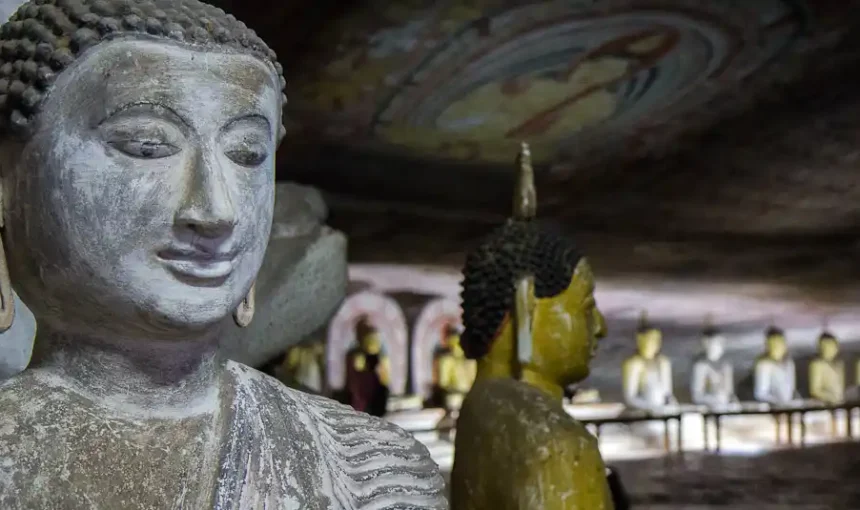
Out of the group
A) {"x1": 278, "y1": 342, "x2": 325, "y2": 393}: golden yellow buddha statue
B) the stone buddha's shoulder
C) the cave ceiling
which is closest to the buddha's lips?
the stone buddha's shoulder

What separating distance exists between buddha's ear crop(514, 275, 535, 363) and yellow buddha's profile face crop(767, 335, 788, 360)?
1045 cm

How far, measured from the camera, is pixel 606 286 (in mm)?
11195

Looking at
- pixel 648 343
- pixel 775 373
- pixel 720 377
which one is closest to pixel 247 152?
pixel 648 343

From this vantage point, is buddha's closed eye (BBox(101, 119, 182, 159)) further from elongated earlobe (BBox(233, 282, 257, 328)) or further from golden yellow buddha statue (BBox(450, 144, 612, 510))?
golden yellow buddha statue (BBox(450, 144, 612, 510))

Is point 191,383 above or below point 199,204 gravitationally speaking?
below

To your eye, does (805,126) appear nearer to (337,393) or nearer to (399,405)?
(337,393)

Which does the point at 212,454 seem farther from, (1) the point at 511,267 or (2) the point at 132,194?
(1) the point at 511,267

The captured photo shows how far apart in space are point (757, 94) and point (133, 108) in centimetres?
504

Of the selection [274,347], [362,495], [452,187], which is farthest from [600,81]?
[362,495]

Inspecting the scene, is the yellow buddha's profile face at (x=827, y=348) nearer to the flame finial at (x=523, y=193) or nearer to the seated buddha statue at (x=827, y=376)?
the seated buddha statue at (x=827, y=376)

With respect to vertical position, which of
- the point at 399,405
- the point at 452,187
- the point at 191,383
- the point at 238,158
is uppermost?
the point at 452,187

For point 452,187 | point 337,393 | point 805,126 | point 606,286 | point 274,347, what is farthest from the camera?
point 606,286

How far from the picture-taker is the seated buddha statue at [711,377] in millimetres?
12891

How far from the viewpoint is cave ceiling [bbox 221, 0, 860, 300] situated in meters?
4.66
